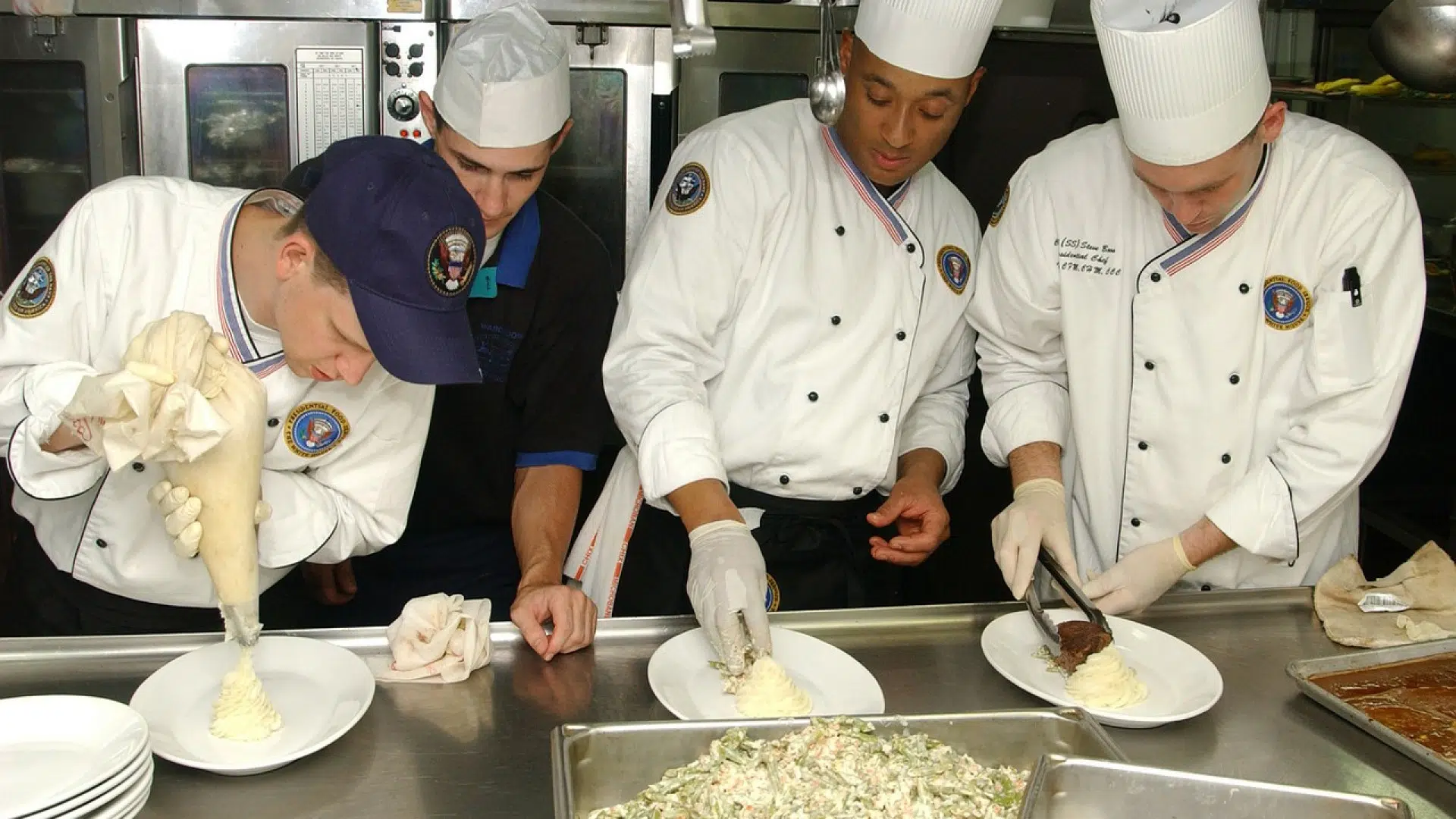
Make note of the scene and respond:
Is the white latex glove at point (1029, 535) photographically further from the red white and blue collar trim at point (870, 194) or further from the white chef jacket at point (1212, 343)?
the red white and blue collar trim at point (870, 194)

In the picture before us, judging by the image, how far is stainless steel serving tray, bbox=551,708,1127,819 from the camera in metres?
1.62

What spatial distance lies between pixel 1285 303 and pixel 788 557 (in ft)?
3.52

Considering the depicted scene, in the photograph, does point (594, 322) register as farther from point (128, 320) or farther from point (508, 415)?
point (128, 320)

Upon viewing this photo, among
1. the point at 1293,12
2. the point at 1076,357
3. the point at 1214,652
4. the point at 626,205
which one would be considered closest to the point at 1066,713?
the point at 1214,652

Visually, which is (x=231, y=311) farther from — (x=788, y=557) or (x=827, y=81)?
(x=788, y=557)

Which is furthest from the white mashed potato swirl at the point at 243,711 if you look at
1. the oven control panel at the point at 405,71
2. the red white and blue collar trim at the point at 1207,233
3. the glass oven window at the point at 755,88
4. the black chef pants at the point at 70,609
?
the glass oven window at the point at 755,88

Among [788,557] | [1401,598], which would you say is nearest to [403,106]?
[788,557]

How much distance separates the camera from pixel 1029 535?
2260 mm

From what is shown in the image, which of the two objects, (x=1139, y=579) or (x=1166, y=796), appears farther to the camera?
(x=1139, y=579)

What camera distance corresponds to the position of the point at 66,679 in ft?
5.91

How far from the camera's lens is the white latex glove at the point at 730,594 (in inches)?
76.4

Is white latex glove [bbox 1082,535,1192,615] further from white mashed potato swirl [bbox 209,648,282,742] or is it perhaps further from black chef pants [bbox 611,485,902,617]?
white mashed potato swirl [bbox 209,648,282,742]

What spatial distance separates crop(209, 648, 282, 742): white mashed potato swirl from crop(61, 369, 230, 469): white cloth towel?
0.30m

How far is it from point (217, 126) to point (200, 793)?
244 centimetres
